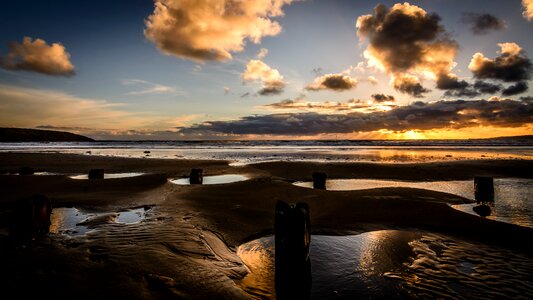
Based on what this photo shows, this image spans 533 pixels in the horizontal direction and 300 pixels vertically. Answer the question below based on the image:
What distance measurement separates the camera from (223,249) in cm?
633

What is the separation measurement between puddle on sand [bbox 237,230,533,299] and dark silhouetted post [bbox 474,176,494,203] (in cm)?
615

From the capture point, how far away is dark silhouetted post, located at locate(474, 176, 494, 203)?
11.6 meters

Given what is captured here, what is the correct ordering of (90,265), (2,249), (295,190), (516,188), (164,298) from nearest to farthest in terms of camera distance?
(164,298), (90,265), (2,249), (295,190), (516,188)

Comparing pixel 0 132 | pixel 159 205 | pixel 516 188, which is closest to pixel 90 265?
pixel 159 205

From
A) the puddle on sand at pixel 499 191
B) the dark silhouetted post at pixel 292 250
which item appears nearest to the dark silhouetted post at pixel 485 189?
the puddle on sand at pixel 499 191

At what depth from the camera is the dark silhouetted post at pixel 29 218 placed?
6312mm

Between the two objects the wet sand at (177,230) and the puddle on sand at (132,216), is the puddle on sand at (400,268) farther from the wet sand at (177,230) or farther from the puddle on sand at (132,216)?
the puddle on sand at (132,216)

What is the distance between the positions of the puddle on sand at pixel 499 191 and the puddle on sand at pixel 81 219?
30.9 feet

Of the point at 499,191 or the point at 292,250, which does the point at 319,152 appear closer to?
the point at 499,191

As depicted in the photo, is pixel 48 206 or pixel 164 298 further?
pixel 48 206

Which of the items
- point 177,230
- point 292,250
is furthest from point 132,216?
point 292,250

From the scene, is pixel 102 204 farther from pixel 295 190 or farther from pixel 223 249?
pixel 295 190

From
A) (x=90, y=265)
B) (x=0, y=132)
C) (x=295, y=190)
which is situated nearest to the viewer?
(x=90, y=265)

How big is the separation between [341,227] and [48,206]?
7297 millimetres
